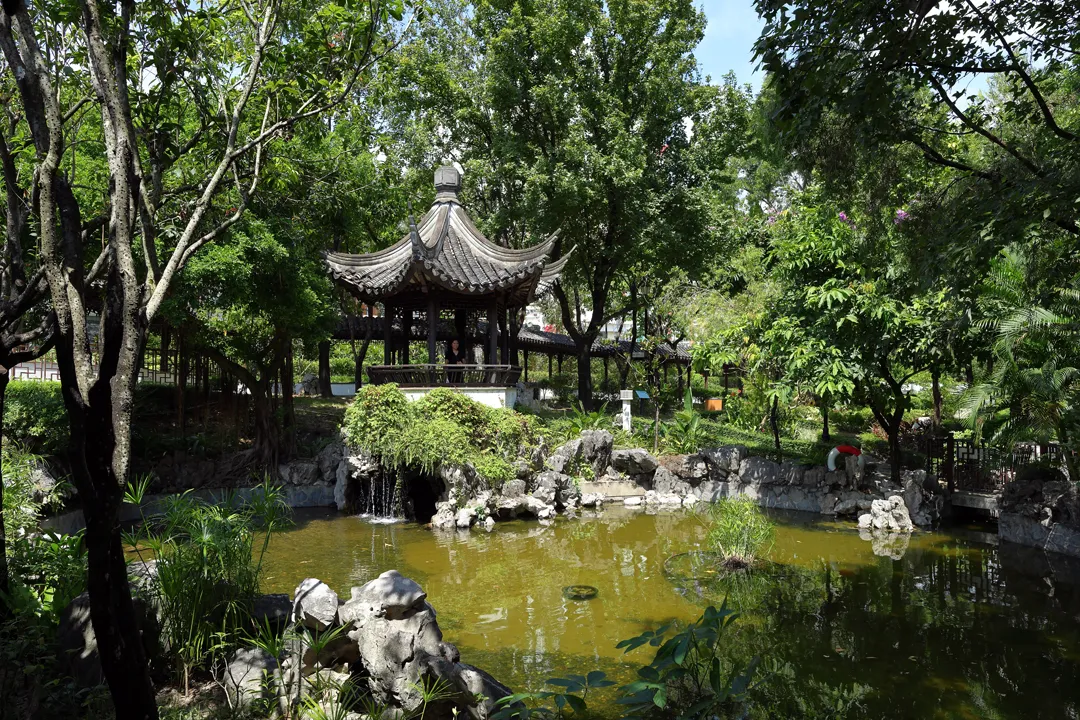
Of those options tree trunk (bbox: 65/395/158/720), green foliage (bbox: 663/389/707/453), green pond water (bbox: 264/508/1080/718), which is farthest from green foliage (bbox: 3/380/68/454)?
green foliage (bbox: 663/389/707/453)

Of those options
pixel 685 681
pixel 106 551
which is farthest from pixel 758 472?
pixel 106 551

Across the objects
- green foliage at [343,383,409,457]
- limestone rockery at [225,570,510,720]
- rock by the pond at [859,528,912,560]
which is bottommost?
rock by the pond at [859,528,912,560]

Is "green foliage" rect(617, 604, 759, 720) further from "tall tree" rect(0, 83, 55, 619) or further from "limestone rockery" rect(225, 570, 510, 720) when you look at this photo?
"tall tree" rect(0, 83, 55, 619)

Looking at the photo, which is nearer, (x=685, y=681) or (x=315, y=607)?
(x=315, y=607)

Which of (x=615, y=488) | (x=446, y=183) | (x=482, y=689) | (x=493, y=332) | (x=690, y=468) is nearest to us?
(x=482, y=689)

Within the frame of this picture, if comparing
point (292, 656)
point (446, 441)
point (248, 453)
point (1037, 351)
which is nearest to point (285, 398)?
point (248, 453)

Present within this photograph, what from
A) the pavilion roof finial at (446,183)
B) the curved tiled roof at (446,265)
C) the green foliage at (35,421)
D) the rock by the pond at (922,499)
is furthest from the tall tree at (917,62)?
the pavilion roof finial at (446,183)

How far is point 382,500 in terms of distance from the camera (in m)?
11.7

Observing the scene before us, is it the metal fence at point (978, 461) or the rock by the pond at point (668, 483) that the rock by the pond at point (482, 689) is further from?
the metal fence at point (978, 461)

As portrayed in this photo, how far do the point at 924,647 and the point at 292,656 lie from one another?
5180 millimetres

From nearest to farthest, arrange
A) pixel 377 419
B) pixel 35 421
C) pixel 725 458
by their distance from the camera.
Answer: pixel 35 421 < pixel 377 419 < pixel 725 458

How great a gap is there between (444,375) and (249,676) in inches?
388

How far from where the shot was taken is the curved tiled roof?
12668 mm

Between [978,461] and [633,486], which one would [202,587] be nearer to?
[633,486]
